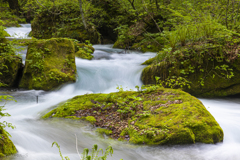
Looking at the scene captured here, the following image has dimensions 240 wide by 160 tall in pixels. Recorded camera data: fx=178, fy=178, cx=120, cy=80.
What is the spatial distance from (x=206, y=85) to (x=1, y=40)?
339 inches

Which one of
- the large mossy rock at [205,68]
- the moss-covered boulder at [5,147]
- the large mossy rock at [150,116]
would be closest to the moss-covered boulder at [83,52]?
the large mossy rock at [205,68]

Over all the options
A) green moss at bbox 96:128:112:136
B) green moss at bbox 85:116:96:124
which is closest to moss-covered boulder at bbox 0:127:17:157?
green moss at bbox 96:128:112:136

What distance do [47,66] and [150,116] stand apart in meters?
5.23

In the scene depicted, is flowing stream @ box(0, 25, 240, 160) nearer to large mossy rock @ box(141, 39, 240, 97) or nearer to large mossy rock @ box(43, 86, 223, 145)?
large mossy rock @ box(43, 86, 223, 145)

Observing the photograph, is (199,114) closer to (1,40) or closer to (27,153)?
(27,153)

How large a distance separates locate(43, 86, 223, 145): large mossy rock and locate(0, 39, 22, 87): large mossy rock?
3.70m

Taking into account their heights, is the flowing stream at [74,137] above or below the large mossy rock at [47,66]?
below

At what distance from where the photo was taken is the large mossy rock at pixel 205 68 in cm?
639

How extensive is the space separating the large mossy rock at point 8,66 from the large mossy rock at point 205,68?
19.7ft

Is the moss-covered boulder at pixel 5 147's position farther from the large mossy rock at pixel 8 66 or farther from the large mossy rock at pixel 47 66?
the large mossy rock at pixel 8 66

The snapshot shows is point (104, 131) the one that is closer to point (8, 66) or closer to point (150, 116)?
point (150, 116)

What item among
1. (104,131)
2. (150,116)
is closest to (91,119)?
(104,131)

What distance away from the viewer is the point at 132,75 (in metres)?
8.53

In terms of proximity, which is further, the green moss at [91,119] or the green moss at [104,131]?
the green moss at [91,119]
